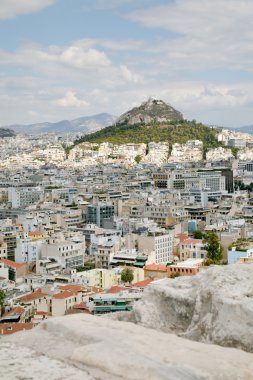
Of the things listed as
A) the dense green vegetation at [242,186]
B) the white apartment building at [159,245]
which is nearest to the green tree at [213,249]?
the white apartment building at [159,245]

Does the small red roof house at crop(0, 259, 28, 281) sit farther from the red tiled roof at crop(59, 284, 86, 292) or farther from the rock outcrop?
the rock outcrop

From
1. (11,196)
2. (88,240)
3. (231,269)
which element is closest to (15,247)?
(88,240)

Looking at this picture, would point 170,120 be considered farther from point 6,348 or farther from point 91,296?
point 6,348

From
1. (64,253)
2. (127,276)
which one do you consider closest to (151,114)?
(64,253)

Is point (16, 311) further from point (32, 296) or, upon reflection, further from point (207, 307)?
point (207, 307)

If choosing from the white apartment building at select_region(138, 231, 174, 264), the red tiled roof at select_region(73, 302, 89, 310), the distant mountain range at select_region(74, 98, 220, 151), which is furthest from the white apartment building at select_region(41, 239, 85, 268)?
the distant mountain range at select_region(74, 98, 220, 151)

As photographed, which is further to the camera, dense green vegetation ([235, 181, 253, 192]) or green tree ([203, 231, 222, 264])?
dense green vegetation ([235, 181, 253, 192])
